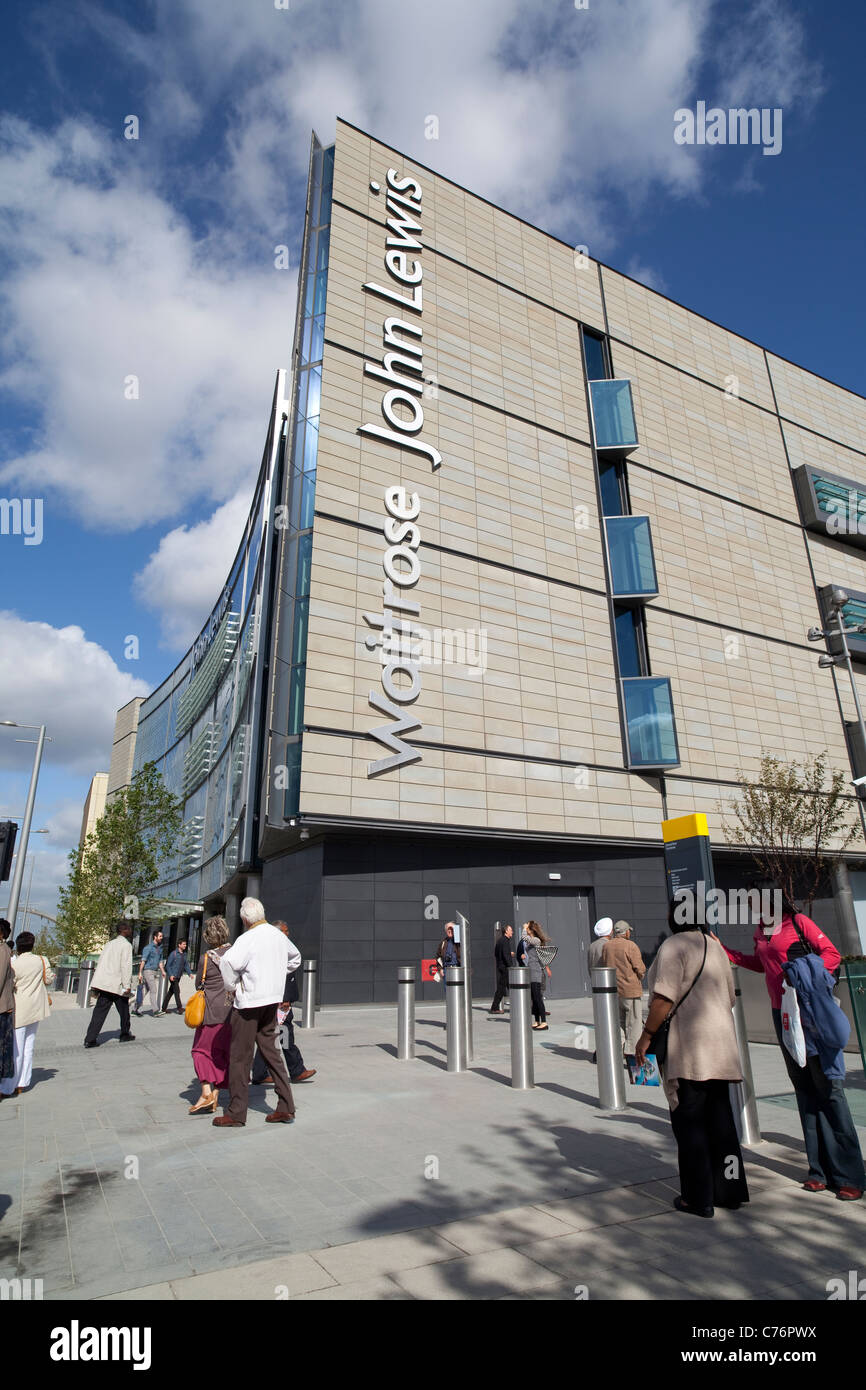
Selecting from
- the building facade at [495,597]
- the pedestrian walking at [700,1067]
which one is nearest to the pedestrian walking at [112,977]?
the building facade at [495,597]

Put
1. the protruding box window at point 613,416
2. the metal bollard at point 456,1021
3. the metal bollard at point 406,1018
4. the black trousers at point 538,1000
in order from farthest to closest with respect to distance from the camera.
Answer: the protruding box window at point 613,416, the black trousers at point 538,1000, the metal bollard at point 406,1018, the metal bollard at point 456,1021

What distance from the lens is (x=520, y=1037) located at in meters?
7.77

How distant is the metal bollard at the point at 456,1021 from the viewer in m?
8.78

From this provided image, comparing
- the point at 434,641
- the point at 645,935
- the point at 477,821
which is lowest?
the point at 645,935

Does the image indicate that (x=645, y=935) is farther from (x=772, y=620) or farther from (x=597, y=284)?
(x=597, y=284)

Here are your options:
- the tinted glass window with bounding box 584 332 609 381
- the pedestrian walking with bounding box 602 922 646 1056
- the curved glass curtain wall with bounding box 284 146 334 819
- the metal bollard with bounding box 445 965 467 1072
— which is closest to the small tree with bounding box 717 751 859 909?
the curved glass curtain wall with bounding box 284 146 334 819

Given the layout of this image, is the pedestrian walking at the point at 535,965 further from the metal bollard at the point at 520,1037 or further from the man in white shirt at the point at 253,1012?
the man in white shirt at the point at 253,1012

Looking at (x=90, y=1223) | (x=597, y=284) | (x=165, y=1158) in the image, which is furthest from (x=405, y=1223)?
(x=597, y=284)

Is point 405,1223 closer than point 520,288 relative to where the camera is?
Yes

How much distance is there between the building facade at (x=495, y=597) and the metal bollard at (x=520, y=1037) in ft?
34.5

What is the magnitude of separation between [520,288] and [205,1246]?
→ 98.4ft
